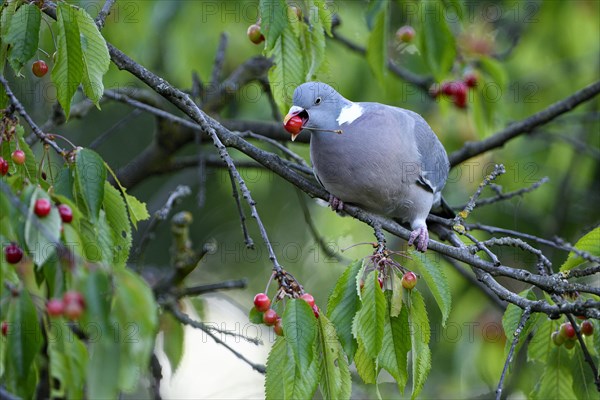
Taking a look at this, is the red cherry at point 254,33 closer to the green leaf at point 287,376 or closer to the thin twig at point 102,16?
the thin twig at point 102,16

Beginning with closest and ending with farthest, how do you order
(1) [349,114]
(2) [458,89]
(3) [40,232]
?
(3) [40,232], (1) [349,114], (2) [458,89]

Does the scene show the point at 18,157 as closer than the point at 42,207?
No

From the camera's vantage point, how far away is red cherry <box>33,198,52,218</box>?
1978mm

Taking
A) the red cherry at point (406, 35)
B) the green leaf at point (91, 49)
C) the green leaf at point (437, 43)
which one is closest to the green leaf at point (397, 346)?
the green leaf at point (91, 49)

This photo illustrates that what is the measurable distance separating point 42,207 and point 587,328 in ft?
7.25

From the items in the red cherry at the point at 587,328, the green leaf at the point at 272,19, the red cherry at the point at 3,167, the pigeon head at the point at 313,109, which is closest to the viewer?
the red cherry at the point at 3,167

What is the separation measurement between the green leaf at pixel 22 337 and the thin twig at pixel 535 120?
123 inches

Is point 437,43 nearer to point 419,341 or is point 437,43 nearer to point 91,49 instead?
point 419,341

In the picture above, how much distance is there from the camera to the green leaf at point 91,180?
229 centimetres

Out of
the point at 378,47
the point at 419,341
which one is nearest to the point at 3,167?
the point at 419,341

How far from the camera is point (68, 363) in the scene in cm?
194

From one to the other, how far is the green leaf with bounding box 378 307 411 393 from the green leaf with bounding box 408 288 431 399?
0.14ft

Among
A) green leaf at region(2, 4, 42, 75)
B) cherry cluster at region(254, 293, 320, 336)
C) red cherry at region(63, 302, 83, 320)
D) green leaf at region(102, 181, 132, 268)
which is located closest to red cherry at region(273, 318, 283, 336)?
cherry cluster at region(254, 293, 320, 336)

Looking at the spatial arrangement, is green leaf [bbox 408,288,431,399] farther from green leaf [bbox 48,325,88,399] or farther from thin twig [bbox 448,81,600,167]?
thin twig [bbox 448,81,600,167]
